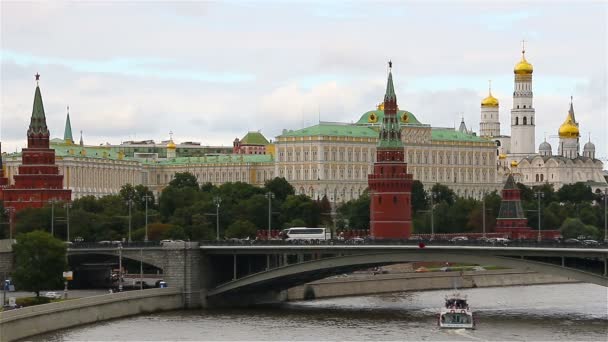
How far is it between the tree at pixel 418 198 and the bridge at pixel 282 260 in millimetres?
69905

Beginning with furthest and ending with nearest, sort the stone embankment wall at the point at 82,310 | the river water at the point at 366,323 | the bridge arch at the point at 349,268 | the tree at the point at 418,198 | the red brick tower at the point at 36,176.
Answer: the tree at the point at 418,198, the red brick tower at the point at 36,176, the bridge arch at the point at 349,268, the river water at the point at 366,323, the stone embankment wall at the point at 82,310

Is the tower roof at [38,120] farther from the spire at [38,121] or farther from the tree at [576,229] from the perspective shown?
the tree at [576,229]

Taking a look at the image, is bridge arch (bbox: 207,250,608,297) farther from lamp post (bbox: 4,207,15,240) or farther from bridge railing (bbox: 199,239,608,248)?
lamp post (bbox: 4,207,15,240)

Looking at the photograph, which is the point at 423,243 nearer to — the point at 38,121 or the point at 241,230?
the point at 241,230

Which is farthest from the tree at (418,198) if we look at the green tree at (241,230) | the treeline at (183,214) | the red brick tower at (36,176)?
the red brick tower at (36,176)

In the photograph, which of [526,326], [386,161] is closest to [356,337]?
[526,326]

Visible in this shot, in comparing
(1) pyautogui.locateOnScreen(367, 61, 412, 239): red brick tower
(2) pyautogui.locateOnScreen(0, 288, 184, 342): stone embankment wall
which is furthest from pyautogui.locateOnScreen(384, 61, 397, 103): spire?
(2) pyautogui.locateOnScreen(0, 288, 184, 342): stone embankment wall

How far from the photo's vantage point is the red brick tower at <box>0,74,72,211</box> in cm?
15525

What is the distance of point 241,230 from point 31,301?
173ft

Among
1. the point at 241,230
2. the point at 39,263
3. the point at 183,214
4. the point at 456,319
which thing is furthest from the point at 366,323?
the point at 183,214

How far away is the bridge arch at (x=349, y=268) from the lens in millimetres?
89375

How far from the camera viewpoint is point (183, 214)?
152 metres

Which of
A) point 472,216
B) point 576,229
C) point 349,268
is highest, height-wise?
point 472,216

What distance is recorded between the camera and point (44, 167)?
157500mm
